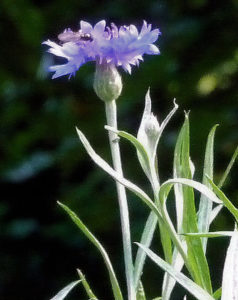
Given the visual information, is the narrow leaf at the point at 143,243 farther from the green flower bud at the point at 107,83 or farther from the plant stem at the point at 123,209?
the green flower bud at the point at 107,83

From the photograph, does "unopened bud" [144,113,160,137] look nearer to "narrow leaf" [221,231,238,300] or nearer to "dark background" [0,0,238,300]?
"narrow leaf" [221,231,238,300]

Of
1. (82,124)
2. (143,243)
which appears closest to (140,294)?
(143,243)

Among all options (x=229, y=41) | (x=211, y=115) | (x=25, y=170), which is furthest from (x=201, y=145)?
(x=25, y=170)

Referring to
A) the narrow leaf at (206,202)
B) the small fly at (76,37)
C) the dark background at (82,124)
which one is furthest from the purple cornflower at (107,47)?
the dark background at (82,124)

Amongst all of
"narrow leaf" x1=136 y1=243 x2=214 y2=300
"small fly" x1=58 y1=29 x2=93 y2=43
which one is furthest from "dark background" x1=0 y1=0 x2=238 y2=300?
"narrow leaf" x1=136 y1=243 x2=214 y2=300

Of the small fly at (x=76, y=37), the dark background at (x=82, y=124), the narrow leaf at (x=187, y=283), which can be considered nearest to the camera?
the narrow leaf at (x=187, y=283)

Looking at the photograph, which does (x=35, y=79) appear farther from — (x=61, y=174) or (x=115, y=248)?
(x=115, y=248)
